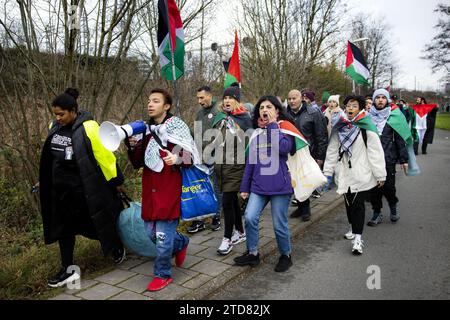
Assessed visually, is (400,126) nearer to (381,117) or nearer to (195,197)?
(381,117)

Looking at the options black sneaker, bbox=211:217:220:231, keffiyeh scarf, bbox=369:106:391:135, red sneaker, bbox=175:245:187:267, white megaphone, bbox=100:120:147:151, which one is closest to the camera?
white megaphone, bbox=100:120:147:151

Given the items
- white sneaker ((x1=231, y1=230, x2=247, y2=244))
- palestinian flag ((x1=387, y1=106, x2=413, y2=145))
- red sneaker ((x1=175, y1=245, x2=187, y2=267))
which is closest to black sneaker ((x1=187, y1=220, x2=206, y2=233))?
white sneaker ((x1=231, y1=230, x2=247, y2=244))

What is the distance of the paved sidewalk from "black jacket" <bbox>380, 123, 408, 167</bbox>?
217cm

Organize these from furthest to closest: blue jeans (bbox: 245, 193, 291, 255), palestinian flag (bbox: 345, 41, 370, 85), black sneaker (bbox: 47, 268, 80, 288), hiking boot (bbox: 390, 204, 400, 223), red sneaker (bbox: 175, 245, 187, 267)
Result: palestinian flag (bbox: 345, 41, 370, 85) < hiking boot (bbox: 390, 204, 400, 223) < red sneaker (bbox: 175, 245, 187, 267) < blue jeans (bbox: 245, 193, 291, 255) < black sneaker (bbox: 47, 268, 80, 288)

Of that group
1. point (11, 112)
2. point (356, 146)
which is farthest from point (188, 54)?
point (356, 146)

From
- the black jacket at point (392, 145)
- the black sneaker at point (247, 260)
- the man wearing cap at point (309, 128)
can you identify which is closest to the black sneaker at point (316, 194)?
the man wearing cap at point (309, 128)

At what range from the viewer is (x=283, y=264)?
4109 millimetres

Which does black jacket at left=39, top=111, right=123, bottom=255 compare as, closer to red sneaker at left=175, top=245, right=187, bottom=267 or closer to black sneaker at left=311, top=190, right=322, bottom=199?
red sneaker at left=175, top=245, right=187, bottom=267

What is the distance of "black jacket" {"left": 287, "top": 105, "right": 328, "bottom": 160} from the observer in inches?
232

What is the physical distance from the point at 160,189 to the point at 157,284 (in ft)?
2.96

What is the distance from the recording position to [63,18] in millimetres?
5324
